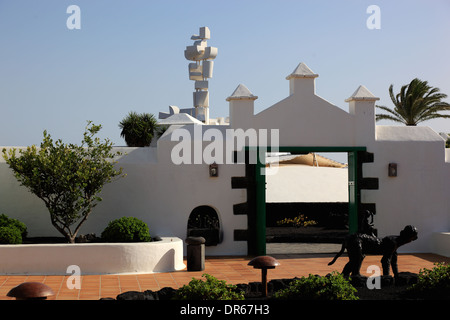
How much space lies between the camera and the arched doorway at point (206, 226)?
14.9m

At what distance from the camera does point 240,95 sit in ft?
49.9

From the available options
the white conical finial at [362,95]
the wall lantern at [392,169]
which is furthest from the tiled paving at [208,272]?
the white conical finial at [362,95]

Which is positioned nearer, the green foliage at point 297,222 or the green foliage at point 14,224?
the green foliage at point 14,224

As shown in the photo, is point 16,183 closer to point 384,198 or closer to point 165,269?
point 165,269

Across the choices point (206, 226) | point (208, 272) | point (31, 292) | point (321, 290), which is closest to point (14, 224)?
point (208, 272)

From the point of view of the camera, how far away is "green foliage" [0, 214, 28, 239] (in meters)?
13.1

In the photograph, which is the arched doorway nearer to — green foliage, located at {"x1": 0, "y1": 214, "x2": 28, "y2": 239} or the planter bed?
the planter bed

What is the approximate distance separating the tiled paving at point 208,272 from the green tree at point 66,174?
1850 millimetres

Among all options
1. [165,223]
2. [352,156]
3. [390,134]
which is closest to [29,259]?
[165,223]

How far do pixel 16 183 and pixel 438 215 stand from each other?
10647 millimetres

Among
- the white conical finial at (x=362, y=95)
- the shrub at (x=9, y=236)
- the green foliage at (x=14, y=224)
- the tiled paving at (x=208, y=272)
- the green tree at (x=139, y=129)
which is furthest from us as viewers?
the green tree at (x=139, y=129)

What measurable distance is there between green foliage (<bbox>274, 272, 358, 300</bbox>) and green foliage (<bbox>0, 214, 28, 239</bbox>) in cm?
754

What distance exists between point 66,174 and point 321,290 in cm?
724

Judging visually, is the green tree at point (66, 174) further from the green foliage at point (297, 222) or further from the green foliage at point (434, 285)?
the green foliage at point (297, 222)
